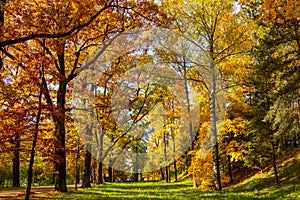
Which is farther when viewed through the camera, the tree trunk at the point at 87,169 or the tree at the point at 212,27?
the tree trunk at the point at 87,169

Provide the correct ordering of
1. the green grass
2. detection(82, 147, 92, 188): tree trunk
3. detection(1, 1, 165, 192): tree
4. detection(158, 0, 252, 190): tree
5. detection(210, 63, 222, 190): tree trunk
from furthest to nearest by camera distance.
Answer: detection(82, 147, 92, 188): tree trunk
detection(158, 0, 252, 190): tree
detection(210, 63, 222, 190): tree trunk
the green grass
detection(1, 1, 165, 192): tree

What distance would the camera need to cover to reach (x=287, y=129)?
55.9ft

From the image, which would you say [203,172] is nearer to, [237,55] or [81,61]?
[237,55]

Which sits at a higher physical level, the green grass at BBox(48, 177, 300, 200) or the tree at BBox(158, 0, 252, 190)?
the tree at BBox(158, 0, 252, 190)

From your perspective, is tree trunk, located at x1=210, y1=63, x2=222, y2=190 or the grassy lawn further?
tree trunk, located at x1=210, y1=63, x2=222, y2=190

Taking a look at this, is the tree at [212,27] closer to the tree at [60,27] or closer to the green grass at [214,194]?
the tree at [60,27]

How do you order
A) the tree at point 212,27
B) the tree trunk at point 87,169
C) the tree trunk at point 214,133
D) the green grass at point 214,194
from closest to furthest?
the green grass at point 214,194 < the tree trunk at point 214,133 < the tree at point 212,27 < the tree trunk at point 87,169

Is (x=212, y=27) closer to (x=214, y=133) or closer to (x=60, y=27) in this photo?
(x=214, y=133)

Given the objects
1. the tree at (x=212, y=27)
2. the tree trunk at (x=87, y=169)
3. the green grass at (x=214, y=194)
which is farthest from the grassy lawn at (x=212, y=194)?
the tree trunk at (x=87, y=169)

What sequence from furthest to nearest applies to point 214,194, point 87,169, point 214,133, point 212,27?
point 87,169, point 212,27, point 214,133, point 214,194

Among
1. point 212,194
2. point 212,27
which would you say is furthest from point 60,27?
point 212,194

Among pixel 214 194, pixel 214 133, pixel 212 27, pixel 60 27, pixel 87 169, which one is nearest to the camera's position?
pixel 60 27

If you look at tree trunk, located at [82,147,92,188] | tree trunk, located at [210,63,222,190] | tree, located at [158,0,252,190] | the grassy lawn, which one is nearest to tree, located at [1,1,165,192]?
the grassy lawn

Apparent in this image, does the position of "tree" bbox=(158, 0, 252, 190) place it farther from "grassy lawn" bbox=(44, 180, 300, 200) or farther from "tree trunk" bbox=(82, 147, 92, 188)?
"tree trunk" bbox=(82, 147, 92, 188)
